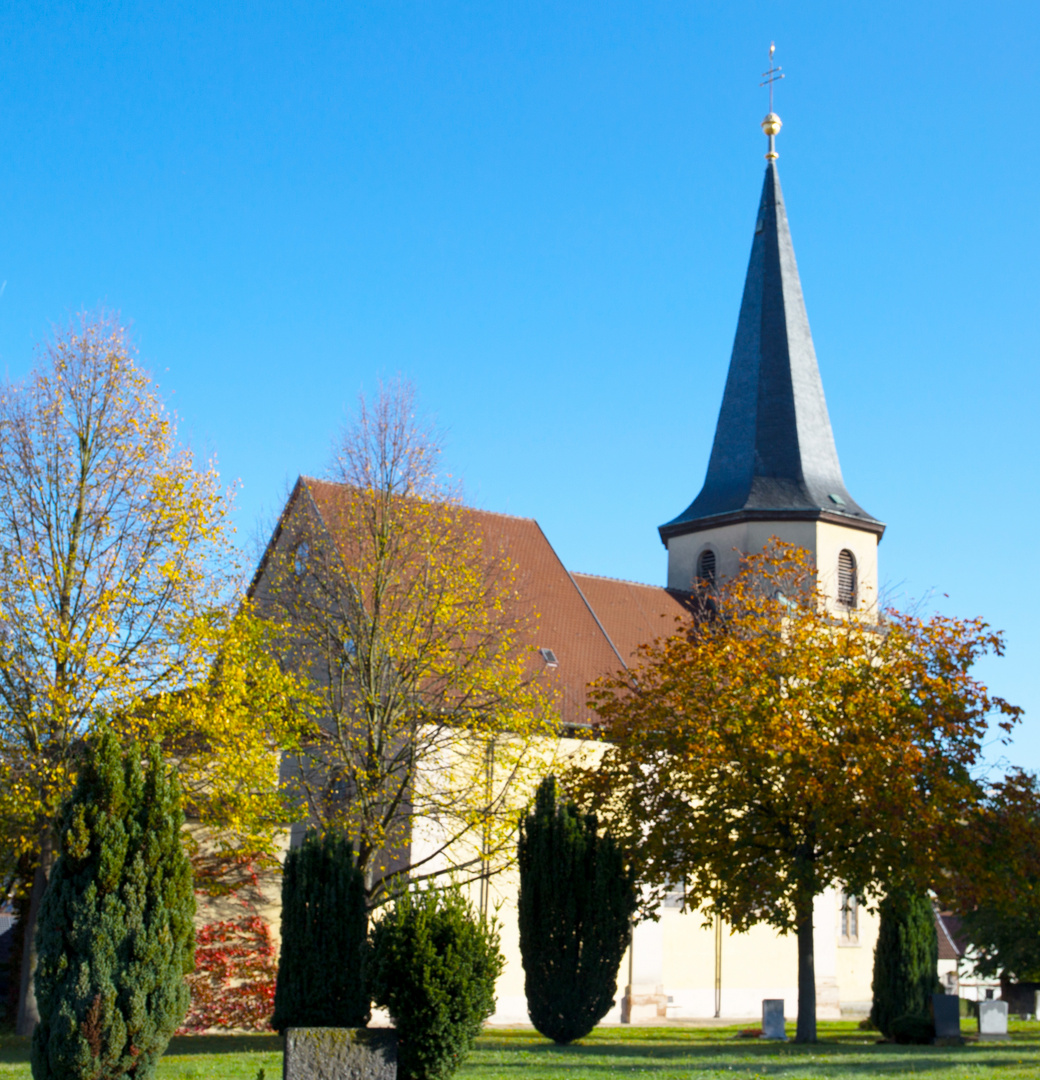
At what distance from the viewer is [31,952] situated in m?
18.2

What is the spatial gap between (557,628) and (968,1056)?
49.7 ft

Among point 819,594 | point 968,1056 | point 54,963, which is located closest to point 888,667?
point 819,594

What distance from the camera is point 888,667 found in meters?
18.4

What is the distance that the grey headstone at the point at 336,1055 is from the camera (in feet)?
30.9

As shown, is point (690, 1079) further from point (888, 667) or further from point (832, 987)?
point (832, 987)

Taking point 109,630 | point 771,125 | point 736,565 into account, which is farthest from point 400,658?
A: point 771,125

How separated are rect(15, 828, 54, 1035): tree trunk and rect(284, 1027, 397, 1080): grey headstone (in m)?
8.77

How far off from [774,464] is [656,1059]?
22.2 meters

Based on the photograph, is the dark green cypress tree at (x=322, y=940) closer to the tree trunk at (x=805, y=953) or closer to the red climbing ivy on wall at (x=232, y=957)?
the red climbing ivy on wall at (x=232, y=957)

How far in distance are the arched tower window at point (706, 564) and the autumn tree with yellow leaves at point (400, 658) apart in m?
14.2

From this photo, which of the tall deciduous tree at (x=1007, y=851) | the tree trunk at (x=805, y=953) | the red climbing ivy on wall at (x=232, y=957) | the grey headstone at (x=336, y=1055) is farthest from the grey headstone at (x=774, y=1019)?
the grey headstone at (x=336, y=1055)

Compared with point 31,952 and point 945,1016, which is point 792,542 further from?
point 31,952

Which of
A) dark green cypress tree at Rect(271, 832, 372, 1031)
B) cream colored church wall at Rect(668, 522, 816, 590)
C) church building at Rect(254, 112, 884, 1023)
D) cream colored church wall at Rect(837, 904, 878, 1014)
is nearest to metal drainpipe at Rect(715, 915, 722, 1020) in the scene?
church building at Rect(254, 112, 884, 1023)

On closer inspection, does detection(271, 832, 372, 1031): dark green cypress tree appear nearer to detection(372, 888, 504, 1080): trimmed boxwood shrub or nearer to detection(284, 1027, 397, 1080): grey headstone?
detection(372, 888, 504, 1080): trimmed boxwood shrub
